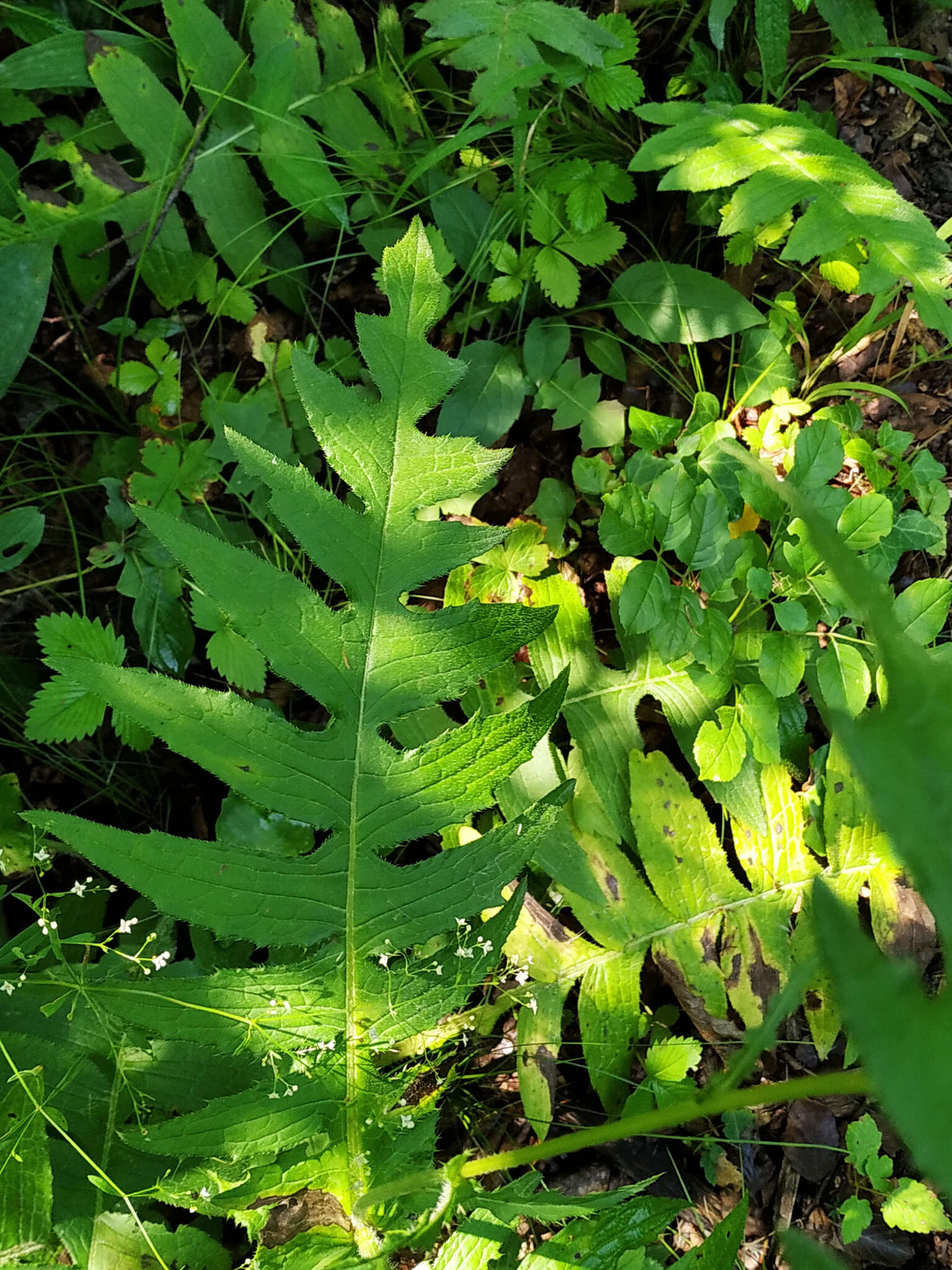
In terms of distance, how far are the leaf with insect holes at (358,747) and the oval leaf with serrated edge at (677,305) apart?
1.24 m

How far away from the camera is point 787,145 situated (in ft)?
7.25

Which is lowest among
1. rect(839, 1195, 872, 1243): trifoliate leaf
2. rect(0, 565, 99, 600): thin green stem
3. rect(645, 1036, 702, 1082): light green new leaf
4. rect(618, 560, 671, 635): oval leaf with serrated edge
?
rect(839, 1195, 872, 1243): trifoliate leaf

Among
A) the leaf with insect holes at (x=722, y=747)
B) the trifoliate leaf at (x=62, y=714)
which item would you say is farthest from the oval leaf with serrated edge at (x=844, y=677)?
the trifoliate leaf at (x=62, y=714)

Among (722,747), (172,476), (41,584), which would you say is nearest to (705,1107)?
(722,747)

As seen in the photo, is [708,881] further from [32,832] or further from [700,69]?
[700,69]

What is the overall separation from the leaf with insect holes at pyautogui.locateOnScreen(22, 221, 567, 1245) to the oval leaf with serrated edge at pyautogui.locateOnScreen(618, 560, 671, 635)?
Answer: 0.70 meters

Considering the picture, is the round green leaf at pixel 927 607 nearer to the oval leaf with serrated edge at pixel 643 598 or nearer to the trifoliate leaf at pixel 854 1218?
the oval leaf with serrated edge at pixel 643 598

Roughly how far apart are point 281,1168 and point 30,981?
1.92 feet

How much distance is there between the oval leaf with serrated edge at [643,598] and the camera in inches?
81.7

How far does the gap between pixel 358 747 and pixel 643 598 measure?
3.00ft

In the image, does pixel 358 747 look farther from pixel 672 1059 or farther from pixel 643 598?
pixel 672 1059

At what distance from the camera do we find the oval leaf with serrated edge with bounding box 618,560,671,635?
81.7 inches

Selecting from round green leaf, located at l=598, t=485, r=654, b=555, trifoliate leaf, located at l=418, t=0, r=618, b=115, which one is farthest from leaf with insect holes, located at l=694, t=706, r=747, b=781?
trifoliate leaf, located at l=418, t=0, r=618, b=115

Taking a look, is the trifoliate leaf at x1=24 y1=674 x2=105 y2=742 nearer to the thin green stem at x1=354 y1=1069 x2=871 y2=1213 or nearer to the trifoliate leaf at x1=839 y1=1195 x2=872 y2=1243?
the thin green stem at x1=354 y1=1069 x2=871 y2=1213
